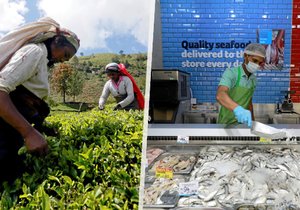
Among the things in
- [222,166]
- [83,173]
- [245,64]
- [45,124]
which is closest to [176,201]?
[222,166]

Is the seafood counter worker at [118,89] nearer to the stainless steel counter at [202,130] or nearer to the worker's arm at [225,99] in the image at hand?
the stainless steel counter at [202,130]

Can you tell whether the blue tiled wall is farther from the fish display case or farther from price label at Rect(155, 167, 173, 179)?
price label at Rect(155, 167, 173, 179)

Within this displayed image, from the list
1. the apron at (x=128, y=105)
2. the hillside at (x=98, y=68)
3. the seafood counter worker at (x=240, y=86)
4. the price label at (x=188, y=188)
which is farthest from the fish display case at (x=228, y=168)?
the hillside at (x=98, y=68)

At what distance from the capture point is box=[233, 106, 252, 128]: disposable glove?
7.84 ft

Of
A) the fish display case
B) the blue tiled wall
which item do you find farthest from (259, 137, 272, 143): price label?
the blue tiled wall

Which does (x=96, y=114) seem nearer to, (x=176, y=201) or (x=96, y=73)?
(x=96, y=73)

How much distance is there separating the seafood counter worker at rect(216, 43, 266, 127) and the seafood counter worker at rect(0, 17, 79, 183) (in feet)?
3.58

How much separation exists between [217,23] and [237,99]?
50 centimetres

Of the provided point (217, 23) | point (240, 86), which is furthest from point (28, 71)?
point (240, 86)

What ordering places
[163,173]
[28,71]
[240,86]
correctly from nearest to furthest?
1. [28,71]
2. [163,173]
3. [240,86]

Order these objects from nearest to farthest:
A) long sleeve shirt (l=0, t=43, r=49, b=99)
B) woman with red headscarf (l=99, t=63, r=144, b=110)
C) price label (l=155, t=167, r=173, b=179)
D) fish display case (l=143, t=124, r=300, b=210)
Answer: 1. long sleeve shirt (l=0, t=43, r=49, b=99)
2. woman with red headscarf (l=99, t=63, r=144, b=110)
3. fish display case (l=143, t=124, r=300, b=210)
4. price label (l=155, t=167, r=173, b=179)

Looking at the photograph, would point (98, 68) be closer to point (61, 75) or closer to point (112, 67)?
point (112, 67)

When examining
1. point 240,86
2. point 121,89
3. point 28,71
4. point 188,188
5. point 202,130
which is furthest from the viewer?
point 240,86

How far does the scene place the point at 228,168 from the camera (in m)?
2.36
